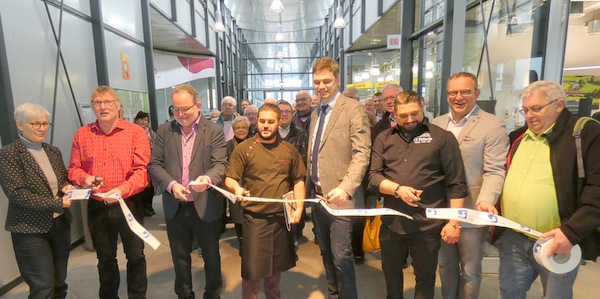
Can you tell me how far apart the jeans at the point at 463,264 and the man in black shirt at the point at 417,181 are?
142 mm

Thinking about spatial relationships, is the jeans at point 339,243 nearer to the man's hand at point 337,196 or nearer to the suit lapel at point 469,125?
the man's hand at point 337,196

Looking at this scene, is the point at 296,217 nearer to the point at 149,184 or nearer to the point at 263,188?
the point at 263,188

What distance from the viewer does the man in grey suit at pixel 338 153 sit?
2.12 m

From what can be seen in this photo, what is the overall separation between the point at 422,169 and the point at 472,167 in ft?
1.26

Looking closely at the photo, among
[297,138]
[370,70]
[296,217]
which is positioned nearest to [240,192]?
[296,217]

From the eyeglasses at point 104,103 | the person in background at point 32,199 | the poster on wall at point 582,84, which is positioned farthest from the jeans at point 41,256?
the poster on wall at point 582,84

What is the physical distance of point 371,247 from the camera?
3291 mm

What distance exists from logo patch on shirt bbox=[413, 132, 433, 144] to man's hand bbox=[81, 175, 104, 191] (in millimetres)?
2186

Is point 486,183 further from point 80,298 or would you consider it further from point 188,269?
point 80,298

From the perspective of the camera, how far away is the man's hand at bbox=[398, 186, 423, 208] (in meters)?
1.79

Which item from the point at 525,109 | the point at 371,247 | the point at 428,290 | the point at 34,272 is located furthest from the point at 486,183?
the point at 34,272

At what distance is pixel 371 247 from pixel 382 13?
5.62 metres

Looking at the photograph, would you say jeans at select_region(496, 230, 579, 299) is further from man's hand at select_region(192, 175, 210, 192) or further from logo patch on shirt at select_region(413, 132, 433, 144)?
man's hand at select_region(192, 175, 210, 192)

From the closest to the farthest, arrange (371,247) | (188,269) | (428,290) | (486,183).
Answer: (486,183)
(428,290)
(188,269)
(371,247)
